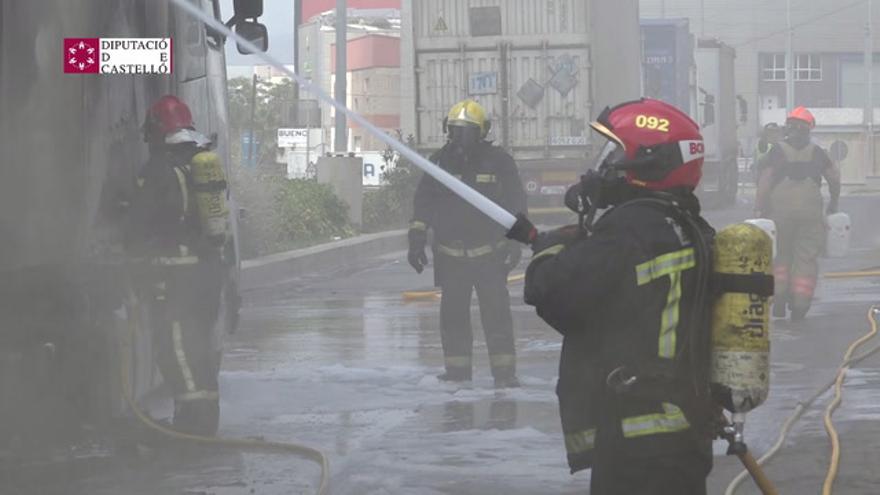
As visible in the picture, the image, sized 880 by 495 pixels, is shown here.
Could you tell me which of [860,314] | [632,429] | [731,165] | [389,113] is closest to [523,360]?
[860,314]

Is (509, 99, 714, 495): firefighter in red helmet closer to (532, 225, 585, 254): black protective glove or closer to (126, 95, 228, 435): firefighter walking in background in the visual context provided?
(532, 225, 585, 254): black protective glove

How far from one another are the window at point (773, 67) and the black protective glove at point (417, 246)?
83.7 m

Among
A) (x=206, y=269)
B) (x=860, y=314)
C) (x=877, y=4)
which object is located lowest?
(x=860, y=314)

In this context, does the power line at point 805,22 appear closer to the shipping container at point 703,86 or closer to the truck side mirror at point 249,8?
the shipping container at point 703,86

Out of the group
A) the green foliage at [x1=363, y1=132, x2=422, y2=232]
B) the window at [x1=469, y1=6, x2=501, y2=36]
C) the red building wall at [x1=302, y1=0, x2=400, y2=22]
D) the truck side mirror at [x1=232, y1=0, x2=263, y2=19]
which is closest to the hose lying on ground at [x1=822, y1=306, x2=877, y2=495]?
the truck side mirror at [x1=232, y1=0, x2=263, y2=19]

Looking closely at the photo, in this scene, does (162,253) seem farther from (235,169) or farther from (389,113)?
(389,113)

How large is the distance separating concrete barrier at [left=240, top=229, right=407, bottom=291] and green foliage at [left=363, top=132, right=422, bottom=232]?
1525 millimetres

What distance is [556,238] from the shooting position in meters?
4.92

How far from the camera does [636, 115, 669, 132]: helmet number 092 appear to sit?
486 cm

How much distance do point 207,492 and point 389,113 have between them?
55176 millimetres

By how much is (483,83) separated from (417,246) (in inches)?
611

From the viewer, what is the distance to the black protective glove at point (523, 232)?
197 inches

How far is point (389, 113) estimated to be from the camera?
6272 cm

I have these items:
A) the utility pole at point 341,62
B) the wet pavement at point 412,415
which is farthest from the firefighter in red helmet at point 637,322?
the utility pole at point 341,62
